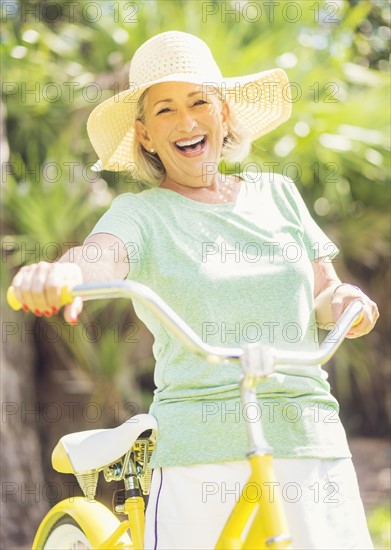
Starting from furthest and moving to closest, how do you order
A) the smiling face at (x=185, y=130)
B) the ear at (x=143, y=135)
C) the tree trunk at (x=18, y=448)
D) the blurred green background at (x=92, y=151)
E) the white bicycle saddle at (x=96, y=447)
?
1. the blurred green background at (x=92, y=151)
2. the tree trunk at (x=18, y=448)
3. the ear at (x=143, y=135)
4. the smiling face at (x=185, y=130)
5. the white bicycle saddle at (x=96, y=447)

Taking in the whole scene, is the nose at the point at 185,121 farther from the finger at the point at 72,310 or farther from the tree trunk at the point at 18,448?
the tree trunk at the point at 18,448

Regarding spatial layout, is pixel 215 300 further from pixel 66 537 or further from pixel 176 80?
pixel 66 537

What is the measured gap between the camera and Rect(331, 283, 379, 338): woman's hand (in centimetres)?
230

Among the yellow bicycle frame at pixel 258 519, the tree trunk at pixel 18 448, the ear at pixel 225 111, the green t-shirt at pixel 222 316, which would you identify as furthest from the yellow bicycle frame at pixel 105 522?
the tree trunk at pixel 18 448

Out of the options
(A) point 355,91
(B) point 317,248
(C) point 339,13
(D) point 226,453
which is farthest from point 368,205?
(D) point 226,453

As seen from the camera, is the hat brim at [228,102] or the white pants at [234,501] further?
the hat brim at [228,102]

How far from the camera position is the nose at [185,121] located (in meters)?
2.51

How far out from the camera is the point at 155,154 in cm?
273

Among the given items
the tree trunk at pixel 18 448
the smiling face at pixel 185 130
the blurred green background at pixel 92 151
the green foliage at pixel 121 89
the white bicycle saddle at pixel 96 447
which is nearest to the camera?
the white bicycle saddle at pixel 96 447

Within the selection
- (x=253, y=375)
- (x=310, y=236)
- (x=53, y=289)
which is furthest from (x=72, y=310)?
(x=310, y=236)

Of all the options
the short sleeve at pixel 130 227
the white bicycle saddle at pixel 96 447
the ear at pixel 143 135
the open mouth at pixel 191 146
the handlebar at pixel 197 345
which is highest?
the ear at pixel 143 135

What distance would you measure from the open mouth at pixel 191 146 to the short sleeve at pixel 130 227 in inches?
7.9

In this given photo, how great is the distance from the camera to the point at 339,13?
643cm

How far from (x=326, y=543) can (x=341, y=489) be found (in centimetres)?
13
